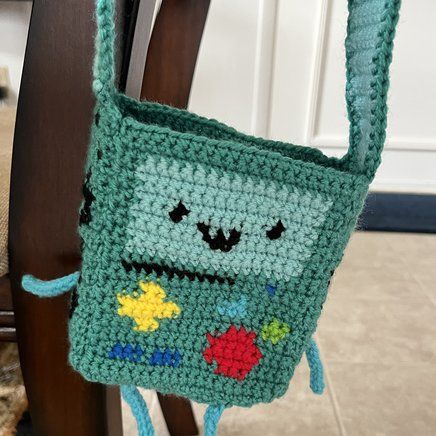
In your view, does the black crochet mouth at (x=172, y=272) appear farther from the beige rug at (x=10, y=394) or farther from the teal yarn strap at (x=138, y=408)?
the beige rug at (x=10, y=394)

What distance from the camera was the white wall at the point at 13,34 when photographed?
133 cm

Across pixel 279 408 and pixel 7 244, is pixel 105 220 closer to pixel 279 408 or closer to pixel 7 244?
pixel 7 244

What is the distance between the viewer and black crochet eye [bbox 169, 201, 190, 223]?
31cm

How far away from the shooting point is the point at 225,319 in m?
0.33

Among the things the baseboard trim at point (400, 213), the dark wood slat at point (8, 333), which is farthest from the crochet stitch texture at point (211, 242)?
the baseboard trim at point (400, 213)

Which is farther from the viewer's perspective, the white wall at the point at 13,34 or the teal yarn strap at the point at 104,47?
the white wall at the point at 13,34

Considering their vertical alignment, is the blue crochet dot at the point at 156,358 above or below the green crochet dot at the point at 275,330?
below

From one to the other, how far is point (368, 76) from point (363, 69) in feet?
0.04

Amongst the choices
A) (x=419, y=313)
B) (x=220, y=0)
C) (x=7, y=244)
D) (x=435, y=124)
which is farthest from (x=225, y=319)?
(x=435, y=124)

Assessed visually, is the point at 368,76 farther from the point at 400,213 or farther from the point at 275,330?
the point at 400,213

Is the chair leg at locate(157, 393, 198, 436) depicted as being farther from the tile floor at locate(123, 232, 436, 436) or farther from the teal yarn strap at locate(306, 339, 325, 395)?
the teal yarn strap at locate(306, 339, 325, 395)

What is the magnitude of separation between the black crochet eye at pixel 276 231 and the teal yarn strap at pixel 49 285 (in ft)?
0.43

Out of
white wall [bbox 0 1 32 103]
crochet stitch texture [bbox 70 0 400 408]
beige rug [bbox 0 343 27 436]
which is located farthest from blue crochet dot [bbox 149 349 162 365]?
white wall [bbox 0 1 32 103]

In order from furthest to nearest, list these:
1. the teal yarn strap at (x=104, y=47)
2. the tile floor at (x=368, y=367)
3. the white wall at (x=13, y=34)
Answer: the white wall at (x=13, y=34), the tile floor at (x=368, y=367), the teal yarn strap at (x=104, y=47)
